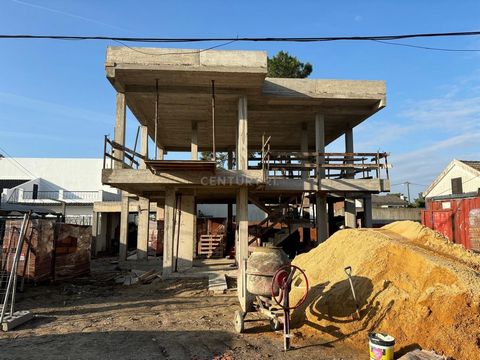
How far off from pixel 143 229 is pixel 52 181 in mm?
32420

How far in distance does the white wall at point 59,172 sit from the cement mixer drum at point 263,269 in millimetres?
42554

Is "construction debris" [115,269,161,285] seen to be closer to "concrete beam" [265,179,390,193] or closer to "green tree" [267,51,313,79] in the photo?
"concrete beam" [265,179,390,193]

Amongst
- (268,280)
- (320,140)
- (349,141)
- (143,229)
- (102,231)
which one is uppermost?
(349,141)

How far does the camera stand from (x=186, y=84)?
13.8 metres

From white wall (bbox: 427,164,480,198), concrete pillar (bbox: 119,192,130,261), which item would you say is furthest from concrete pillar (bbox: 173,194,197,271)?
white wall (bbox: 427,164,480,198)

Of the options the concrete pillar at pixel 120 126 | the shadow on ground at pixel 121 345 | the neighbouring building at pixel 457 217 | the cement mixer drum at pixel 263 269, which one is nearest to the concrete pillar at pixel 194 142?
the concrete pillar at pixel 120 126

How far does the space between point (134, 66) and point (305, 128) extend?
9.20 meters

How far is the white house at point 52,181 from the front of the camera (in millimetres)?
41375

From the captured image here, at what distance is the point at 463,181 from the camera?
34.2m

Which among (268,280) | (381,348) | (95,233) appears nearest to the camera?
(381,348)

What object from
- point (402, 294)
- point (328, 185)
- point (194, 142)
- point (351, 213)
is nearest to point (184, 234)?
point (194, 142)

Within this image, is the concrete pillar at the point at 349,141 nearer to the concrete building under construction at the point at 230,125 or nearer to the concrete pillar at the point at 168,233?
the concrete building under construction at the point at 230,125

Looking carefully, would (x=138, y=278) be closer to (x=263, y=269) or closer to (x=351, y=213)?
(x=263, y=269)

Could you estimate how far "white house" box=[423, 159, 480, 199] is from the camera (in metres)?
31.9
